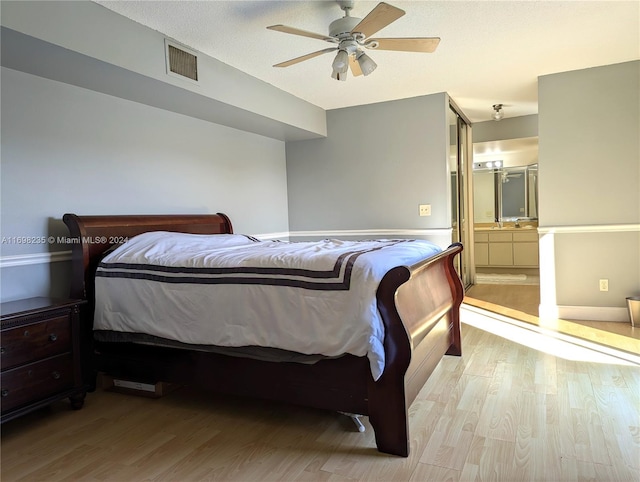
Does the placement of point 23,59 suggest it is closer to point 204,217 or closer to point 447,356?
point 204,217

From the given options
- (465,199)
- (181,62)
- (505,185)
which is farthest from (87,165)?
(505,185)

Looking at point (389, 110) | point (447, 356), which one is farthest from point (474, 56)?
point (447, 356)

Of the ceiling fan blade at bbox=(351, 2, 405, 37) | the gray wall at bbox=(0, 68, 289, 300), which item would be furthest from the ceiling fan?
the gray wall at bbox=(0, 68, 289, 300)

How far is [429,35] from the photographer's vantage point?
3045mm

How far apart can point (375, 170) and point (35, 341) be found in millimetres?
3550

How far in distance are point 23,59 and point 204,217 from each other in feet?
5.50

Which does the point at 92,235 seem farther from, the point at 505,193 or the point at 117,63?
the point at 505,193

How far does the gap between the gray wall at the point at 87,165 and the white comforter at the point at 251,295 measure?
470mm

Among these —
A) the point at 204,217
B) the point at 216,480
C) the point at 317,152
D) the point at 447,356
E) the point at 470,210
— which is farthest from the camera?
the point at 470,210

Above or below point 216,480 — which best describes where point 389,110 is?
above

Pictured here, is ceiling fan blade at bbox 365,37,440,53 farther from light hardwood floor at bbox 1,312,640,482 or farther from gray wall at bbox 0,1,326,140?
light hardwood floor at bbox 1,312,640,482

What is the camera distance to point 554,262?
4.13 meters

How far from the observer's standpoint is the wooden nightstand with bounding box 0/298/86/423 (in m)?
2.09

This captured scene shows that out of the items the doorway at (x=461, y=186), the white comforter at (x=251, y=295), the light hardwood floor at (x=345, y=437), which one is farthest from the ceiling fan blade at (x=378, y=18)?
the doorway at (x=461, y=186)
